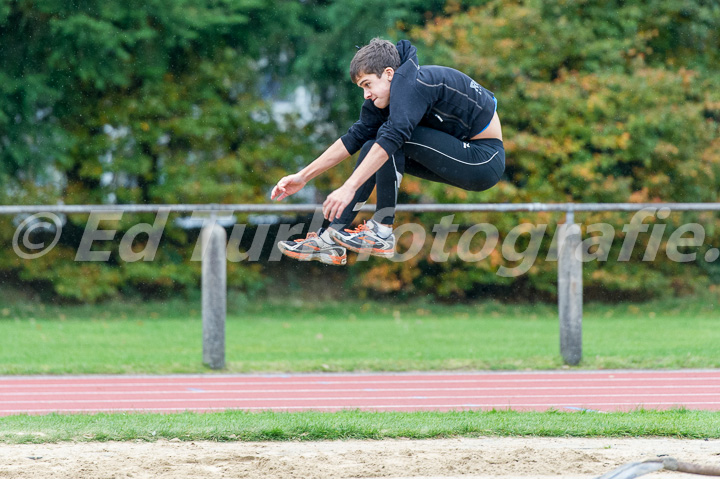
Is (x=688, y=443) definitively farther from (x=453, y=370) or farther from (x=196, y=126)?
(x=196, y=126)

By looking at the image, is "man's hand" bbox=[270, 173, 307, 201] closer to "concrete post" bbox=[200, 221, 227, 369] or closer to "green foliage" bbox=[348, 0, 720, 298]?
Answer: "concrete post" bbox=[200, 221, 227, 369]

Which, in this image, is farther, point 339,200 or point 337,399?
point 337,399

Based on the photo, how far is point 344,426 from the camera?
555 cm

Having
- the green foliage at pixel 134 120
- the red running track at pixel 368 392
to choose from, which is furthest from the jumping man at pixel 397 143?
the green foliage at pixel 134 120

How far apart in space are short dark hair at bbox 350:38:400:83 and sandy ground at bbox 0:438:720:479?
2.04 m

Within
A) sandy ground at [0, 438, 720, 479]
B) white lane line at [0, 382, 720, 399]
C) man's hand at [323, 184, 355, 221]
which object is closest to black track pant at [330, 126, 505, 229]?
man's hand at [323, 184, 355, 221]

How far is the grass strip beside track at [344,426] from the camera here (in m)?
5.43

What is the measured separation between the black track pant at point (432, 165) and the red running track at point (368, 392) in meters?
2.19

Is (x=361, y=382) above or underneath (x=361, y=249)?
underneath

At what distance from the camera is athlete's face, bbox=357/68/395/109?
4.59 meters

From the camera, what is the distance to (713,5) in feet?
54.9

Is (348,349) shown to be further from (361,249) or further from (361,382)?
(361,249)

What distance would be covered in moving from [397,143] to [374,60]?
0.47 metres

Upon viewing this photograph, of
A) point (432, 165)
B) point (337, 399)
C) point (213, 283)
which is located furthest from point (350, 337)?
point (432, 165)
